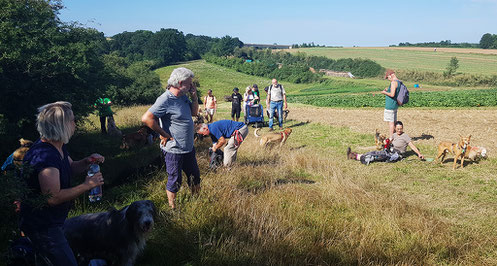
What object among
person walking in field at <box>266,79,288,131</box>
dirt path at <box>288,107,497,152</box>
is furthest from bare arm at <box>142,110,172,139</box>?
dirt path at <box>288,107,497,152</box>

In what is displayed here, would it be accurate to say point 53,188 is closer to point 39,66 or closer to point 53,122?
point 53,122

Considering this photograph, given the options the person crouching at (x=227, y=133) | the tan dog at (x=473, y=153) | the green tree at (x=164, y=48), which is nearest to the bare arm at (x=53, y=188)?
the person crouching at (x=227, y=133)

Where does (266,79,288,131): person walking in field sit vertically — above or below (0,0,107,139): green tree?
below

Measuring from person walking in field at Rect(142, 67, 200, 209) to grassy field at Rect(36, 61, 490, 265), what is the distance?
41 centimetres

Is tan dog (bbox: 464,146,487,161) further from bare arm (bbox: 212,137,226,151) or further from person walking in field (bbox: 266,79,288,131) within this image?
person walking in field (bbox: 266,79,288,131)

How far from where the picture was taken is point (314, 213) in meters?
4.56

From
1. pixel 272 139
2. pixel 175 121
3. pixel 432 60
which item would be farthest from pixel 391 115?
pixel 432 60

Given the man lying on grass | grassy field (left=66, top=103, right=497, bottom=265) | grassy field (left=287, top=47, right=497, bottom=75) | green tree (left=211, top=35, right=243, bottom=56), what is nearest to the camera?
grassy field (left=66, top=103, right=497, bottom=265)

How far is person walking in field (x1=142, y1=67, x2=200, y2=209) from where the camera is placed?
401 cm

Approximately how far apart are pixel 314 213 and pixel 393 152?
480 centimetres

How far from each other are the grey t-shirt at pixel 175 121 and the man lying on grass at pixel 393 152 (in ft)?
18.2

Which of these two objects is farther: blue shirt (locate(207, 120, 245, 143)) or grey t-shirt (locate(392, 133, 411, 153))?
grey t-shirt (locate(392, 133, 411, 153))

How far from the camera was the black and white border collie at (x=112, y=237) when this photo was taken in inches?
120

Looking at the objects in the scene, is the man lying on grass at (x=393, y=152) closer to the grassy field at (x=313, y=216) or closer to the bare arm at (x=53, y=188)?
the grassy field at (x=313, y=216)
